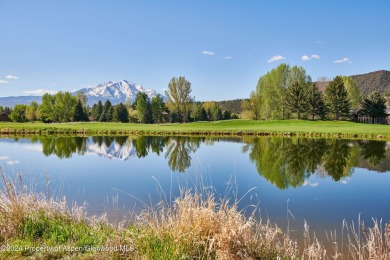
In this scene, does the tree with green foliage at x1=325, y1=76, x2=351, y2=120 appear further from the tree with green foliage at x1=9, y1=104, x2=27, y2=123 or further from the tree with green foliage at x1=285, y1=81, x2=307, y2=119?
the tree with green foliage at x1=9, y1=104, x2=27, y2=123

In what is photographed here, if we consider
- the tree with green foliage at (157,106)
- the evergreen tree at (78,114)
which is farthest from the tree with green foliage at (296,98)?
the evergreen tree at (78,114)

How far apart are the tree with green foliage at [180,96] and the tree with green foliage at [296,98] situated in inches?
1059

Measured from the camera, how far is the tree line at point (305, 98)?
6575 cm

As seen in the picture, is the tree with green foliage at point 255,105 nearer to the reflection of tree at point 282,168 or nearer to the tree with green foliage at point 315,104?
the tree with green foliage at point 315,104

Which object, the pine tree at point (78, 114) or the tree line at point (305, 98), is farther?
the pine tree at point (78, 114)

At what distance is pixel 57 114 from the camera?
8200cm

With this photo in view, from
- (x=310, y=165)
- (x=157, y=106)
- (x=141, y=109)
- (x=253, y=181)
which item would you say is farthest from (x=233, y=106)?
(x=253, y=181)

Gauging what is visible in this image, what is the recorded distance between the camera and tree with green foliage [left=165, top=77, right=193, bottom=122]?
82.2m

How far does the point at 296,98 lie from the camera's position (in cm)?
6550

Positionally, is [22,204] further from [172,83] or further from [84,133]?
[172,83]

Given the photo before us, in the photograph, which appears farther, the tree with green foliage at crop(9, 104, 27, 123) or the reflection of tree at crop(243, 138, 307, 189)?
the tree with green foliage at crop(9, 104, 27, 123)

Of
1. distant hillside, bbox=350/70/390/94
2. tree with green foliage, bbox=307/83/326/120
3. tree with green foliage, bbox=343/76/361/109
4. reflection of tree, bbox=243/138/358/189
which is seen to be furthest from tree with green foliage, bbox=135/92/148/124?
distant hillside, bbox=350/70/390/94

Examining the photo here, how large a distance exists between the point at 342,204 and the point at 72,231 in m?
7.90

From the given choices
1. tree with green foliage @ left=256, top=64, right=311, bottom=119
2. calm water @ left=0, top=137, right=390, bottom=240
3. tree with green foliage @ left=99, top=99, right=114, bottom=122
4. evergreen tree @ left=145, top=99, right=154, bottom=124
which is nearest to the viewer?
calm water @ left=0, top=137, right=390, bottom=240
